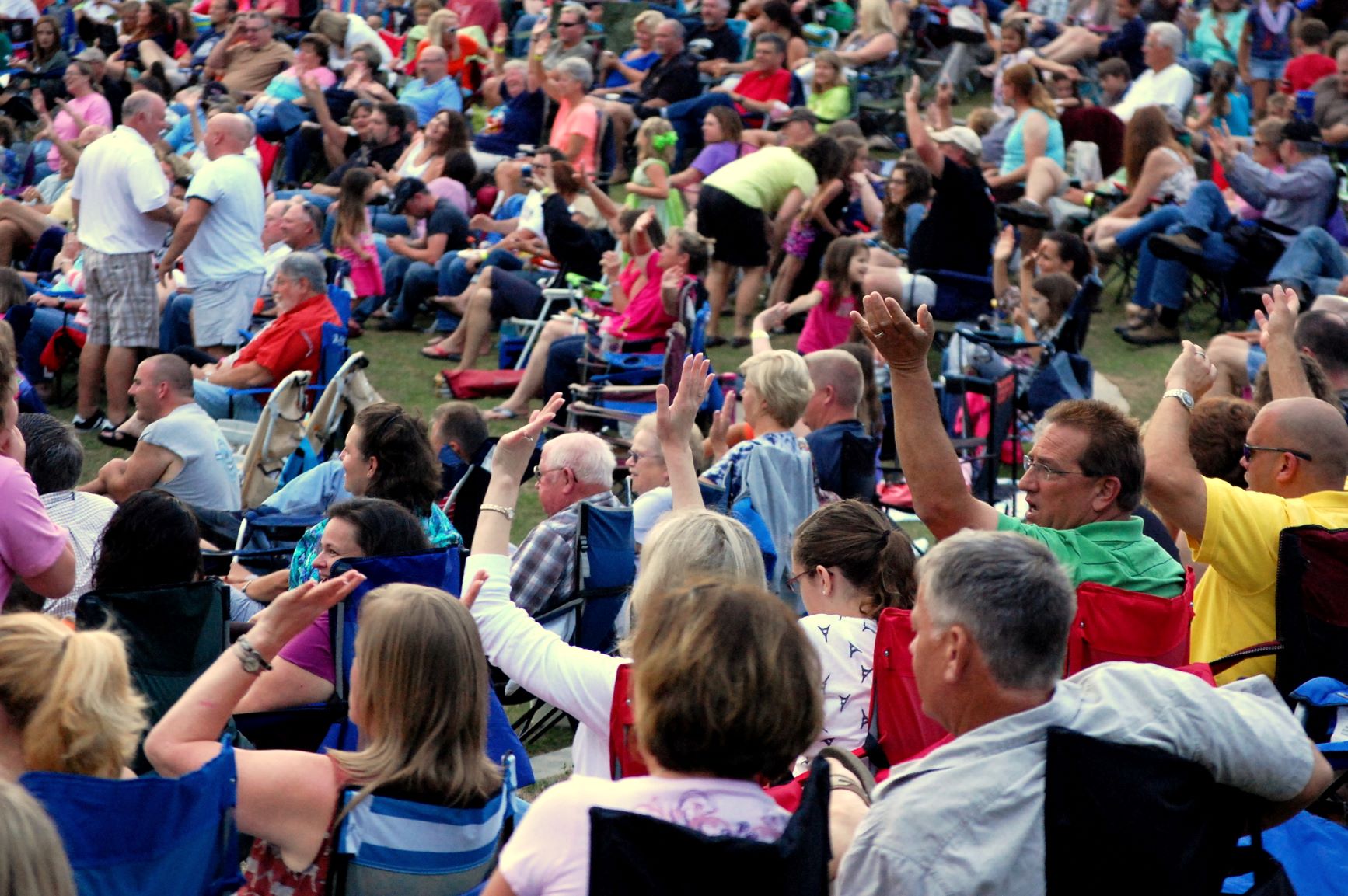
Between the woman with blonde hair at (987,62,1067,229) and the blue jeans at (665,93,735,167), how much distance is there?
2536 millimetres

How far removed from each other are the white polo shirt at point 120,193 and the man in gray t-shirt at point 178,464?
2379mm

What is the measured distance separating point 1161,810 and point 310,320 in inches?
246

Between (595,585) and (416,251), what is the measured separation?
6.50 meters

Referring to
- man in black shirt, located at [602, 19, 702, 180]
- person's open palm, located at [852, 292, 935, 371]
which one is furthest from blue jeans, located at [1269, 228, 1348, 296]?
person's open palm, located at [852, 292, 935, 371]

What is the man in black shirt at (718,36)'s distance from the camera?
1465cm

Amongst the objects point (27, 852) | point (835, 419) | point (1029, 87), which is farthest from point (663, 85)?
point (27, 852)

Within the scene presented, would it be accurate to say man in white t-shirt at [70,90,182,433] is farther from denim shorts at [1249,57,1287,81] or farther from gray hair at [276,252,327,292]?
denim shorts at [1249,57,1287,81]

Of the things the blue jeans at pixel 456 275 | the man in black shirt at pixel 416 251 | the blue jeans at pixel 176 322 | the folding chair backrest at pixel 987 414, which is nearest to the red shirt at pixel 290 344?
the blue jeans at pixel 176 322

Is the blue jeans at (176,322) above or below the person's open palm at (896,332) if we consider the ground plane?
below

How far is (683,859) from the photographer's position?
1.91m

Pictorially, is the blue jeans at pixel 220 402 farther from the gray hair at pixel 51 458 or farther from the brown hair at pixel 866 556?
the brown hair at pixel 866 556

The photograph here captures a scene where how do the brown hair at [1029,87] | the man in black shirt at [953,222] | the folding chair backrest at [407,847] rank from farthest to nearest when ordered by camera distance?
the brown hair at [1029,87]
the man in black shirt at [953,222]
the folding chair backrest at [407,847]

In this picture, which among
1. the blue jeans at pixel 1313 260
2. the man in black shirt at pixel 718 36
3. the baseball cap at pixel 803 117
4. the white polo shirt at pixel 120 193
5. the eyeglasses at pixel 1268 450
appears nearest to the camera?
the eyeglasses at pixel 1268 450

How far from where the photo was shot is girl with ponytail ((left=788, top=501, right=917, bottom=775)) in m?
3.13
